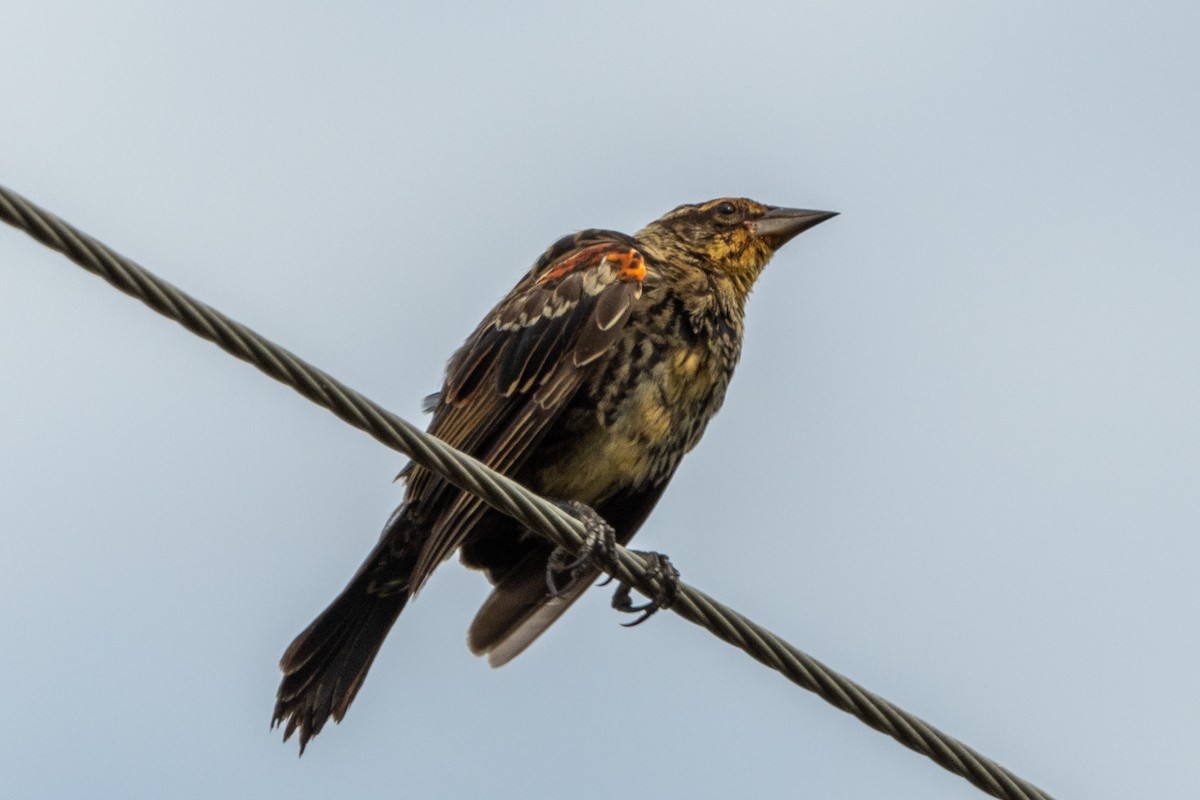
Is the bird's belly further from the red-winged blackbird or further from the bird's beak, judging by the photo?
the bird's beak

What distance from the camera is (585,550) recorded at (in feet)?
16.7

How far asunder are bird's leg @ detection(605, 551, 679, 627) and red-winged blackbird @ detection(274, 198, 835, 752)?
0.43 ft

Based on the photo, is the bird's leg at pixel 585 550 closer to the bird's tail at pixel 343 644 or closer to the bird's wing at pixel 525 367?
the bird's wing at pixel 525 367

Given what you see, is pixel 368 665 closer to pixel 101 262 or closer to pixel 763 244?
pixel 763 244

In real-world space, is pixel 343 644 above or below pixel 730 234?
below

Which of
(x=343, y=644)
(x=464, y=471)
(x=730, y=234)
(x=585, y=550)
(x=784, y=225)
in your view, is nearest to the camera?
(x=464, y=471)

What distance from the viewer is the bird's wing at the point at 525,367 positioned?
237 inches

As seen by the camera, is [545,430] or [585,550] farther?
[545,430]

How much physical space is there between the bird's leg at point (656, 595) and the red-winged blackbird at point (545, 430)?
133mm

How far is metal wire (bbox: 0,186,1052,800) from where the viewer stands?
3607 millimetres

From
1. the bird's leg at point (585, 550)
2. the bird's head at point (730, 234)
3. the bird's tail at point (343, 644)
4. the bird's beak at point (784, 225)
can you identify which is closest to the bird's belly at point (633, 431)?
the bird's leg at point (585, 550)

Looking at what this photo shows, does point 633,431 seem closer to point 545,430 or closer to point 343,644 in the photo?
point 545,430

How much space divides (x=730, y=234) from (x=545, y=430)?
155 cm

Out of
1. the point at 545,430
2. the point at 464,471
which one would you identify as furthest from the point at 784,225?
the point at 464,471
